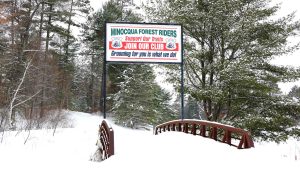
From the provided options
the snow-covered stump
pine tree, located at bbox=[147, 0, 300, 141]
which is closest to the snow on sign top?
the snow-covered stump

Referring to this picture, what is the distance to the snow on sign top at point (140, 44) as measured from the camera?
14023 mm

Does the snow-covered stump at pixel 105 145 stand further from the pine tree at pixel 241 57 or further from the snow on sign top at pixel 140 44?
the pine tree at pixel 241 57

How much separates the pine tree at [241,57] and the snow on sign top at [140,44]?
156 inches

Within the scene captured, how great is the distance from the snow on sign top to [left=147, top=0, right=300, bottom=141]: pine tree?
3974mm

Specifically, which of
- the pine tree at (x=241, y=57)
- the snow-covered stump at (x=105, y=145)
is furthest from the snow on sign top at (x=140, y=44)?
the pine tree at (x=241, y=57)

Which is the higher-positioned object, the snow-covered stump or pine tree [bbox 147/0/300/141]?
pine tree [bbox 147/0/300/141]

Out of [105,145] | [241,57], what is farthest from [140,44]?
[241,57]

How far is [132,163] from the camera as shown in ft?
26.1

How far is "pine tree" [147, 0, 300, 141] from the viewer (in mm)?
17641

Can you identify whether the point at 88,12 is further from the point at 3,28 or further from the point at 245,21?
the point at 245,21

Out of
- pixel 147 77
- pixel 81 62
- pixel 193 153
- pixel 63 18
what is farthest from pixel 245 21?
pixel 81 62

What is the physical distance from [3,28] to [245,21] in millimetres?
17701

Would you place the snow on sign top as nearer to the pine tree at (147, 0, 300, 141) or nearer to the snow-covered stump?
the snow-covered stump

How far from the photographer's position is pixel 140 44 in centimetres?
1411
